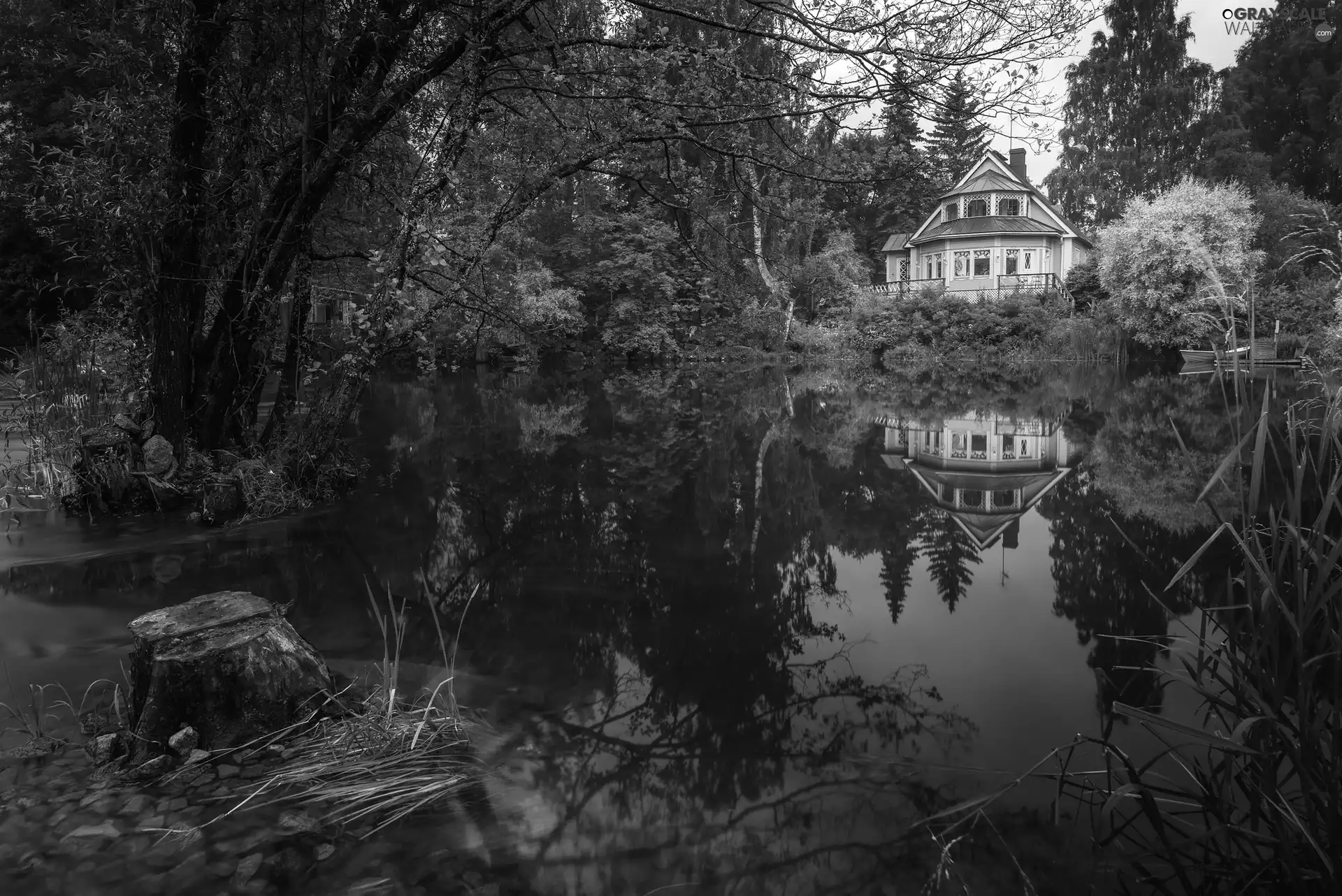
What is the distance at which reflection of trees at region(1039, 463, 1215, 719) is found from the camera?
4.53 metres

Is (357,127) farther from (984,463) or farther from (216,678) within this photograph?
(984,463)

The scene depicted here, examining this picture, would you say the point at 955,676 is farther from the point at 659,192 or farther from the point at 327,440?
the point at 659,192

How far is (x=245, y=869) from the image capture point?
9.46ft

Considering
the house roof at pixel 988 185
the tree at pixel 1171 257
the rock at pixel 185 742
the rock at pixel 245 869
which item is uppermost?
the house roof at pixel 988 185

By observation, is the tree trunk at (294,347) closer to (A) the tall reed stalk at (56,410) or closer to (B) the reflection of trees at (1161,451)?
(A) the tall reed stalk at (56,410)

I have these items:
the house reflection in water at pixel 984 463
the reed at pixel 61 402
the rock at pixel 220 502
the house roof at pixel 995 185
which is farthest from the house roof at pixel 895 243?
the rock at pixel 220 502

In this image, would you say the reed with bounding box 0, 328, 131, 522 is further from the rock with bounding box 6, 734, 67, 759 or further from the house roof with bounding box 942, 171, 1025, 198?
the house roof with bounding box 942, 171, 1025, 198

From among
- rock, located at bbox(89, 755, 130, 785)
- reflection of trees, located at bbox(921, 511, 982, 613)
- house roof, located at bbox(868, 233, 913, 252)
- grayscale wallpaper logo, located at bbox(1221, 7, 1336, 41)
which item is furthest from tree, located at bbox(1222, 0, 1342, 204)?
rock, located at bbox(89, 755, 130, 785)

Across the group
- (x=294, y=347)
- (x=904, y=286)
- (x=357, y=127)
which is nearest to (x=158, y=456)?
(x=294, y=347)

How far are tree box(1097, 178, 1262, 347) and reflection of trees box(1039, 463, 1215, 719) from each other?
22.7 meters

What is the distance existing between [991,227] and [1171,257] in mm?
16082

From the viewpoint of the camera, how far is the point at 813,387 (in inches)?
917

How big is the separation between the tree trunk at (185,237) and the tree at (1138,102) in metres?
50.7

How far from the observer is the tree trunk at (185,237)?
24.3 feet
